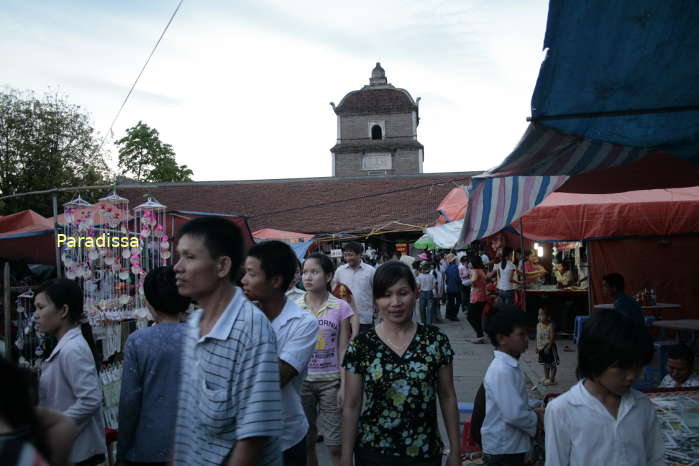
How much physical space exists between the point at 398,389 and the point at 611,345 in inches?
38.0

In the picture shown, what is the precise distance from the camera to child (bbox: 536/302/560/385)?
751 cm

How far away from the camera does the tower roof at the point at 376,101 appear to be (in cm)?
4797

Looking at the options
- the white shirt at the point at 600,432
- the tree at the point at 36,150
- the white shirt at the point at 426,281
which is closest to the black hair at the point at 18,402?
the white shirt at the point at 600,432

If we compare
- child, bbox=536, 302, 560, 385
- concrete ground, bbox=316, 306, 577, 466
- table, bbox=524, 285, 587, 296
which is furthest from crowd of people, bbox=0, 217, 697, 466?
table, bbox=524, 285, 587, 296

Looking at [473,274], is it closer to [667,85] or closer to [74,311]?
[667,85]

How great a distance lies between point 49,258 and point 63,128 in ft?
58.8

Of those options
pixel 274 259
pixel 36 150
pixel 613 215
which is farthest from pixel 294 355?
pixel 36 150

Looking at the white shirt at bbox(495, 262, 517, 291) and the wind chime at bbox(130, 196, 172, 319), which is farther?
the white shirt at bbox(495, 262, 517, 291)

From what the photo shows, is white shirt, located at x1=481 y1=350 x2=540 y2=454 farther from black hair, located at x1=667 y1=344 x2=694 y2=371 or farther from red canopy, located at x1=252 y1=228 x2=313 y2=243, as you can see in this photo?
red canopy, located at x1=252 y1=228 x2=313 y2=243

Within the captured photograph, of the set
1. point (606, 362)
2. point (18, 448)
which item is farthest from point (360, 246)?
point (18, 448)

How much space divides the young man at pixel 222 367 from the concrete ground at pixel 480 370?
340cm

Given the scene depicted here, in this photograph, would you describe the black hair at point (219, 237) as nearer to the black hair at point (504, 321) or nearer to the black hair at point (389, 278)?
the black hair at point (389, 278)

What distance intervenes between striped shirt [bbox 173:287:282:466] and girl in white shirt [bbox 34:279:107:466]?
1.16 meters

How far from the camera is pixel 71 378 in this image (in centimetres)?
281
